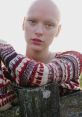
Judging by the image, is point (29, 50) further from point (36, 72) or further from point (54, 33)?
point (36, 72)

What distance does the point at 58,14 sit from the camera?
8.95 feet

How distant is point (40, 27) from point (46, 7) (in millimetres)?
181

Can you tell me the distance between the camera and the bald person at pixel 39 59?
2328 millimetres

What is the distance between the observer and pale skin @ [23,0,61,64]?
2604 millimetres

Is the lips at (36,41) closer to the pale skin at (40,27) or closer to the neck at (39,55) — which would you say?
the pale skin at (40,27)

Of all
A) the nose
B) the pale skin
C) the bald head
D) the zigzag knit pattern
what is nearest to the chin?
the pale skin

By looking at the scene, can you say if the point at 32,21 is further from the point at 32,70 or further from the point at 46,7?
the point at 32,70

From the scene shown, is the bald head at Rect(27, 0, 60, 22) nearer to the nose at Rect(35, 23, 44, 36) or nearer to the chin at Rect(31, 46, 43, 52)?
the nose at Rect(35, 23, 44, 36)

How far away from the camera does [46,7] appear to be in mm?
2670

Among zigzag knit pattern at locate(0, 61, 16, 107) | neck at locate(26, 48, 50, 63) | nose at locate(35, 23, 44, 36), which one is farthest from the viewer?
neck at locate(26, 48, 50, 63)

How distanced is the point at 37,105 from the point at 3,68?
51 cm

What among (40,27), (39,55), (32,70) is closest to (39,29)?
(40,27)

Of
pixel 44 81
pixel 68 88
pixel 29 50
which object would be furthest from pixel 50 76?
pixel 29 50

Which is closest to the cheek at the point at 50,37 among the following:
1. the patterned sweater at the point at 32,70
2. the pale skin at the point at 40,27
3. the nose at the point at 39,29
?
the pale skin at the point at 40,27
